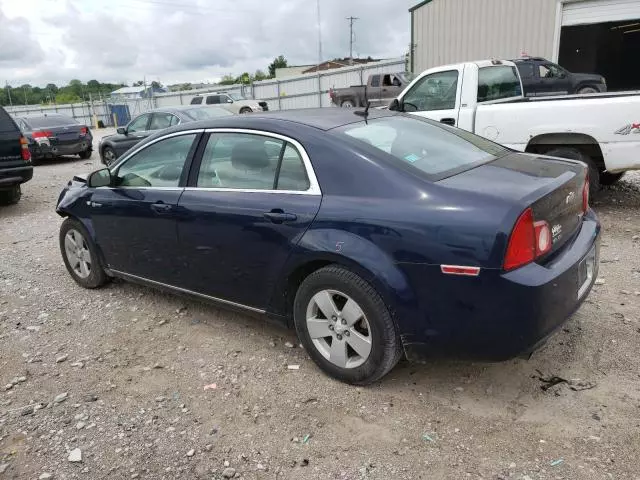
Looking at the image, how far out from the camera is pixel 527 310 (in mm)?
2549

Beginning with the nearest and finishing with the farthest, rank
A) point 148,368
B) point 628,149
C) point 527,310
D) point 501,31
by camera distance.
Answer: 1. point 527,310
2. point 148,368
3. point 628,149
4. point 501,31

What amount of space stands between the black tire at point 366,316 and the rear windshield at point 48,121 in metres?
14.5

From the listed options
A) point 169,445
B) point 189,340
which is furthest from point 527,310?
point 189,340

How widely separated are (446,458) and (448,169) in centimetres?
158

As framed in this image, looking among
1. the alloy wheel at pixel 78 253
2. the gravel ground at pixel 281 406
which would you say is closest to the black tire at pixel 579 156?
the gravel ground at pixel 281 406

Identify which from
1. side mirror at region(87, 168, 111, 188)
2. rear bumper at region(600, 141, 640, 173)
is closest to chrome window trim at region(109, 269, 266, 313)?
side mirror at region(87, 168, 111, 188)

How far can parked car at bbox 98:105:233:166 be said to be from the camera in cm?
1169

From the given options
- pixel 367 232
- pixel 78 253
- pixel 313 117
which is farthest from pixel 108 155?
pixel 367 232

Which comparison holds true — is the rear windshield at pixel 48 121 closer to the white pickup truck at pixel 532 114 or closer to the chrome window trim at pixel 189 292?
the white pickup truck at pixel 532 114

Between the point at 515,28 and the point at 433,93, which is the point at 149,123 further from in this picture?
the point at 515,28

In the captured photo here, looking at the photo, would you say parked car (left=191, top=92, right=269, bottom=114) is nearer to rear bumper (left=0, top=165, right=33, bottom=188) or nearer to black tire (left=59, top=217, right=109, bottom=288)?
rear bumper (left=0, top=165, right=33, bottom=188)

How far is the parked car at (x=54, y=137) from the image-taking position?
14.5 meters

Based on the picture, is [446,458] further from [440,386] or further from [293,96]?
[293,96]

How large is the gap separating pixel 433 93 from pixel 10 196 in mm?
7479
